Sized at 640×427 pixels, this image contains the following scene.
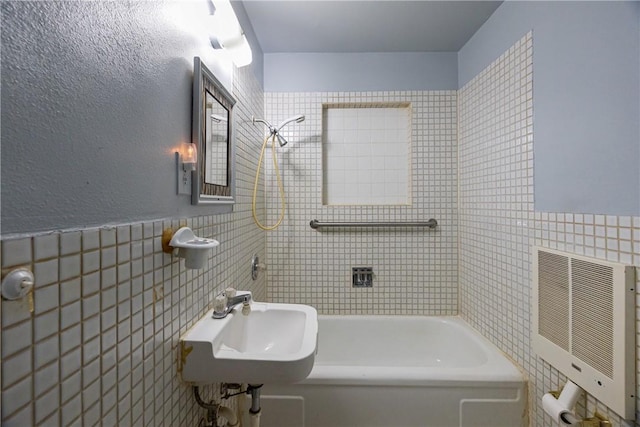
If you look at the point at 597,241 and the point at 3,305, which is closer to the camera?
the point at 3,305

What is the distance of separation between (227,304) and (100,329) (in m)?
0.56

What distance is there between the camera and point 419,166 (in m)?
2.01

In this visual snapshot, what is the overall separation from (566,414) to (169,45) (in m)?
1.73

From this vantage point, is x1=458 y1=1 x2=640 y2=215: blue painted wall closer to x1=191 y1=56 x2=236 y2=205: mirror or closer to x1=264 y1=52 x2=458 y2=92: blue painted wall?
x1=264 y1=52 x2=458 y2=92: blue painted wall

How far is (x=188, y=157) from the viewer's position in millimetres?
864

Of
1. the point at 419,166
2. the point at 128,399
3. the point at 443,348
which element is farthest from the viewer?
the point at 419,166

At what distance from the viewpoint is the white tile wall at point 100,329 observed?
41 cm

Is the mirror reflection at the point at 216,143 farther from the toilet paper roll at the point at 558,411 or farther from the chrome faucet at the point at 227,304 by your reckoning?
the toilet paper roll at the point at 558,411

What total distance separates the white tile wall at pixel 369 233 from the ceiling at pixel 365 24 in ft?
1.01

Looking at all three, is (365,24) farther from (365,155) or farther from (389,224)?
(389,224)

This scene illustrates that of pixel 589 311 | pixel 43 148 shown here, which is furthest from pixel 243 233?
pixel 589 311

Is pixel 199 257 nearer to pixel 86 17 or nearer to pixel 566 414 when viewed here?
pixel 86 17

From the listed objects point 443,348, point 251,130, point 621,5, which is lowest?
point 443,348

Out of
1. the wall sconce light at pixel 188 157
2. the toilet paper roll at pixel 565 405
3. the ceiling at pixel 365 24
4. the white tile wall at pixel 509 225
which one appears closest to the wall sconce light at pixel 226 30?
the wall sconce light at pixel 188 157
